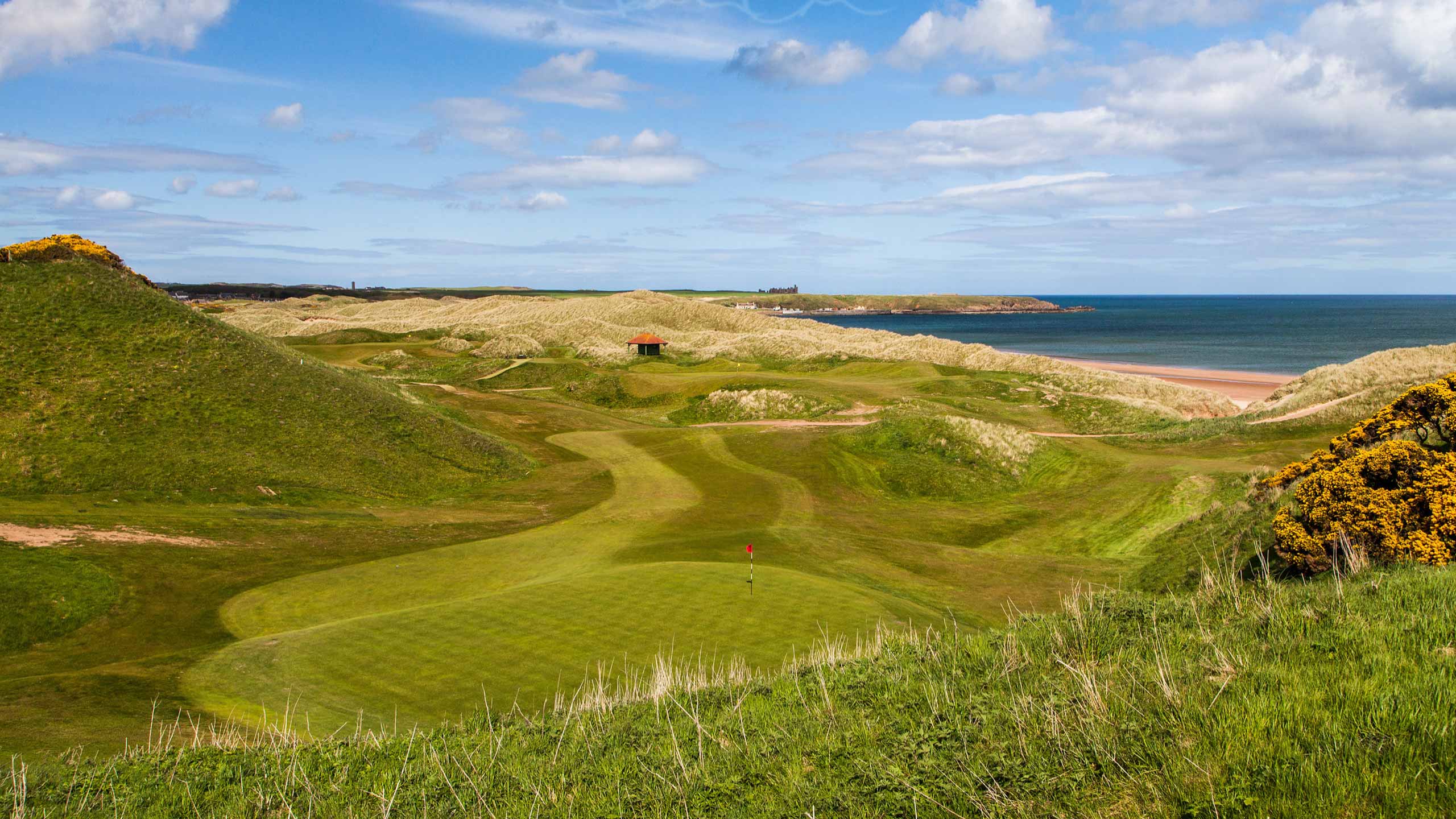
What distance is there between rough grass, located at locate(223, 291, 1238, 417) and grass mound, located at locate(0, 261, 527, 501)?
5049cm

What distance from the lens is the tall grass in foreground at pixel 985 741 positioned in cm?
569

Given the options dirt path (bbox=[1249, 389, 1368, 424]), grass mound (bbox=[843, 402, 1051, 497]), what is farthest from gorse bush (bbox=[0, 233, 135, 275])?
dirt path (bbox=[1249, 389, 1368, 424])

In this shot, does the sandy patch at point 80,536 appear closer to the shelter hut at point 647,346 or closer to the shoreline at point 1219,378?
the shelter hut at point 647,346

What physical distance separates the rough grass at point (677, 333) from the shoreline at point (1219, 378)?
31.1 ft

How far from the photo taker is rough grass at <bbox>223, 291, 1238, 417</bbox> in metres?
69.4

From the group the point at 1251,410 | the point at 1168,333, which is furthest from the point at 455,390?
the point at 1168,333

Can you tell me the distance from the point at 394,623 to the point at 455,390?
51.4 m

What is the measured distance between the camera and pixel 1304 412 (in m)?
41.8

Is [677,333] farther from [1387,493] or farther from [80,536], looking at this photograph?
[1387,493]

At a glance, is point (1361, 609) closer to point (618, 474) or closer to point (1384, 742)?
point (1384, 742)

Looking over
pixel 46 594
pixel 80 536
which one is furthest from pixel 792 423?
pixel 46 594

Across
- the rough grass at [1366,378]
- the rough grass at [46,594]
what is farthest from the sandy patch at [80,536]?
the rough grass at [1366,378]

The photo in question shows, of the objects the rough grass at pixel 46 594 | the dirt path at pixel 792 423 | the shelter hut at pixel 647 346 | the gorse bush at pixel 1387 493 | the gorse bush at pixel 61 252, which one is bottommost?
the rough grass at pixel 46 594

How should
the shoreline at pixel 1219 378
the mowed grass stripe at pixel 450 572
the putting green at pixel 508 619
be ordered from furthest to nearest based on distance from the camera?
the shoreline at pixel 1219 378, the mowed grass stripe at pixel 450 572, the putting green at pixel 508 619
